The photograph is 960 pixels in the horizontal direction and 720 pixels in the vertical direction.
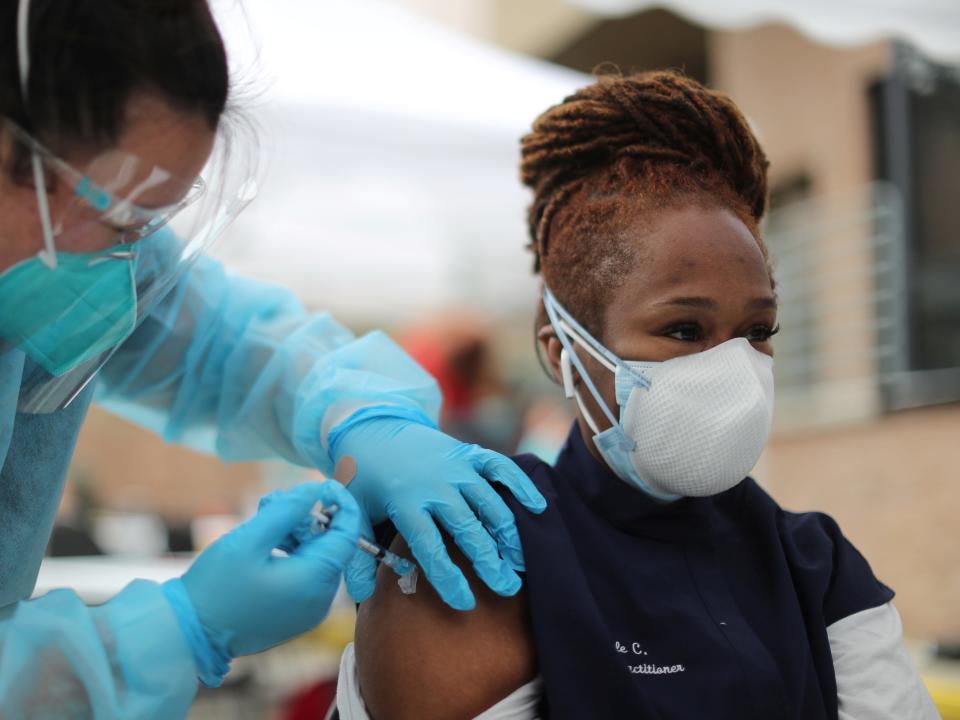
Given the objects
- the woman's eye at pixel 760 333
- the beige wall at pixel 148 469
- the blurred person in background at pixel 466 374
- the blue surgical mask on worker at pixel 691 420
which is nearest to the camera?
the blue surgical mask on worker at pixel 691 420

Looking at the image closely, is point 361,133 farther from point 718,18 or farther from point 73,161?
point 73,161

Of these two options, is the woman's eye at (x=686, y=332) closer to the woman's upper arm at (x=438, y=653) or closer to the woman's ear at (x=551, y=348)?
the woman's ear at (x=551, y=348)

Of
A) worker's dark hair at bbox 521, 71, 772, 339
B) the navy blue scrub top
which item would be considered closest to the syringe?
the navy blue scrub top

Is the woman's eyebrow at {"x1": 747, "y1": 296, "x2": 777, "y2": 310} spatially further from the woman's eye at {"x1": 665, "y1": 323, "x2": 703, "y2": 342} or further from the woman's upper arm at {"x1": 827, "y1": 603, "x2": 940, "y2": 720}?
the woman's upper arm at {"x1": 827, "y1": 603, "x2": 940, "y2": 720}

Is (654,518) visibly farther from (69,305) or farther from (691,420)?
(69,305)

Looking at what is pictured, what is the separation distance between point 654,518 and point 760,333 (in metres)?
0.31

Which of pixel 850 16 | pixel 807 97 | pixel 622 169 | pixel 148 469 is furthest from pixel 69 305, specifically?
pixel 148 469

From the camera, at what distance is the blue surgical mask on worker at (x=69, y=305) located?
118 cm

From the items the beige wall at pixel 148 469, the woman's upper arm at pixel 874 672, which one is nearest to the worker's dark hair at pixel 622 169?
the woman's upper arm at pixel 874 672

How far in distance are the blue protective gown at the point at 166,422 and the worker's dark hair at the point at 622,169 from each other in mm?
335

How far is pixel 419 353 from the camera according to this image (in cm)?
371

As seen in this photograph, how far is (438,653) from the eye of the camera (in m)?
1.25

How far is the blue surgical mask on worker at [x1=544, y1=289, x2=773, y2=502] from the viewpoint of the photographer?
1365mm

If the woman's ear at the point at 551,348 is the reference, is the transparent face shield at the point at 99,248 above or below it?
above
